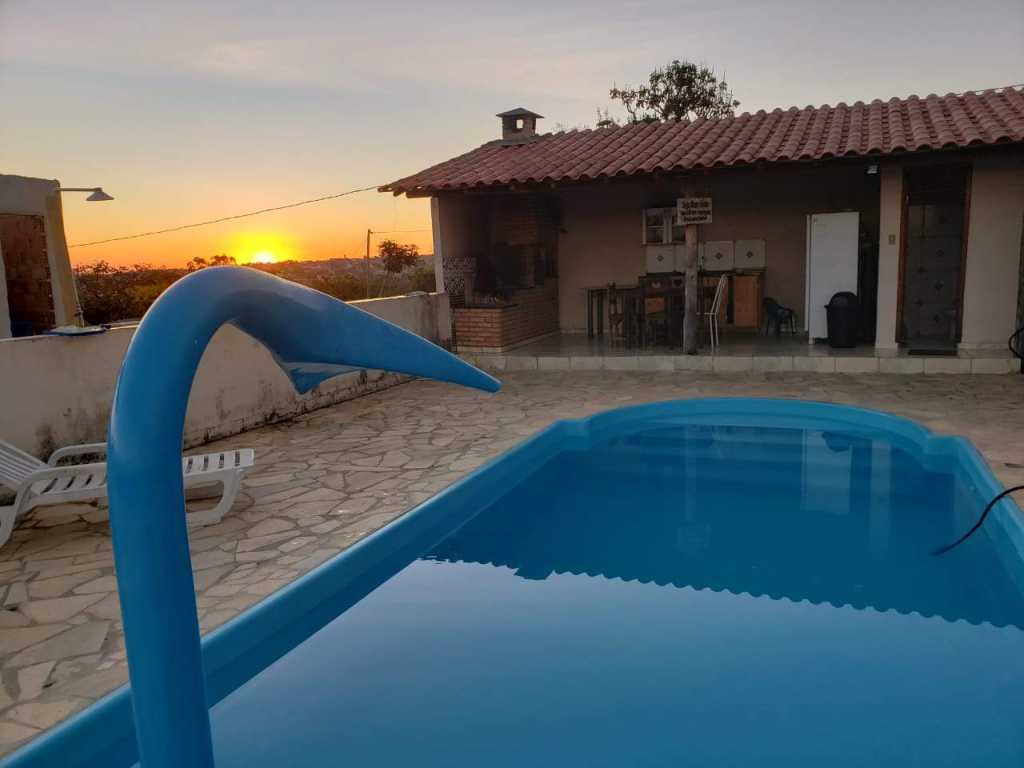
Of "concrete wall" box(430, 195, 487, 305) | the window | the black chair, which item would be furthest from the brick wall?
the black chair

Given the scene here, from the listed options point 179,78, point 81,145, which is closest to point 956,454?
point 179,78

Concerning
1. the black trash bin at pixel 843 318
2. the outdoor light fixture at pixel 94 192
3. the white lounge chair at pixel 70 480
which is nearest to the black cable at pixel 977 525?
the white lounge chair at pixel 70 480

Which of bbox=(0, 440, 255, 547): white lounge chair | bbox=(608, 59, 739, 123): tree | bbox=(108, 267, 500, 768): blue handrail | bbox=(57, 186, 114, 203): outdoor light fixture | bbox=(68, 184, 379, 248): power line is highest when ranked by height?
bbox=(608, 59, 739, 123): tree

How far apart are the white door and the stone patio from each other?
2.00 meters

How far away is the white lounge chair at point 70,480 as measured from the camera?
16.4 feet

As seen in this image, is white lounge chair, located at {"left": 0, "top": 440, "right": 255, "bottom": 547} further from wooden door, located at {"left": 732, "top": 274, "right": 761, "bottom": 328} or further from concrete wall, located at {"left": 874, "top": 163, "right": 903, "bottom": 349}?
wooden door, located at {"left": 732, "top": 274, "right": 761, "bottom": 328}

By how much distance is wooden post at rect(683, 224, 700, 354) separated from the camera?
37.4 ft

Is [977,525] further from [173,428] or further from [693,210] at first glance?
[693,210]

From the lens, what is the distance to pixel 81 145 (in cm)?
1808

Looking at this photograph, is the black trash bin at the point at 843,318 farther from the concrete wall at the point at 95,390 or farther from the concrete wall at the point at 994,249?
the concrete wall at the point at 95,390

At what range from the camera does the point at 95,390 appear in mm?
6828

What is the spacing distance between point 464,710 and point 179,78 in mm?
16511

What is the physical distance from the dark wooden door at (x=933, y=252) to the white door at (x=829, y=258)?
129cm

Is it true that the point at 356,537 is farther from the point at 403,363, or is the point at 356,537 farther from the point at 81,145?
the point at 81,145
